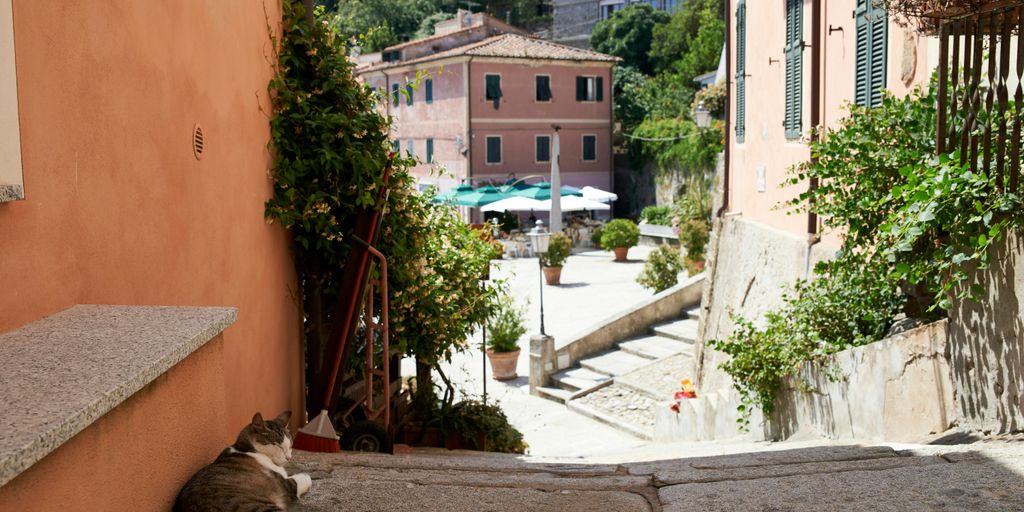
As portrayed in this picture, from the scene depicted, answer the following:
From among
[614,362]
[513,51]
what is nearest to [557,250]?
[614,362]

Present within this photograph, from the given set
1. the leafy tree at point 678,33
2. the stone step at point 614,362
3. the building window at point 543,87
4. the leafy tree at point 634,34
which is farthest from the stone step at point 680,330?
the leafy tree at point 634,34

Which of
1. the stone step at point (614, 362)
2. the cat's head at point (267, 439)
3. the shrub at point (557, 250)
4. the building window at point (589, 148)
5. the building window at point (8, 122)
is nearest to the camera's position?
the building window at point (8, 122)

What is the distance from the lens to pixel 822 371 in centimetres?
641

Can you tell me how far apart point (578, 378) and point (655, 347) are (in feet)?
4.69

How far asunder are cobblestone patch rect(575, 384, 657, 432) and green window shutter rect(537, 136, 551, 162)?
944 inches

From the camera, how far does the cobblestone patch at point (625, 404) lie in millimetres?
12508

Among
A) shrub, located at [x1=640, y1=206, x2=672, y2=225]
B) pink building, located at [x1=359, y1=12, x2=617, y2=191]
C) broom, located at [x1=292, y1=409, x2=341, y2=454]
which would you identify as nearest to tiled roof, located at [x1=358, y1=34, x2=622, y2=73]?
pink building, located at [x1=359, y1=12, x2=617, y2=191]

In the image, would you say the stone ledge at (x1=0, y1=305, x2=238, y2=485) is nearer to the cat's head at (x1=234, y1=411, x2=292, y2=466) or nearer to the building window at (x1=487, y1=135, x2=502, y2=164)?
the cat's head at (x1=234, y1=411, x2=292, y2=466)

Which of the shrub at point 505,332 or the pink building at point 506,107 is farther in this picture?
the pink building at point 506,107

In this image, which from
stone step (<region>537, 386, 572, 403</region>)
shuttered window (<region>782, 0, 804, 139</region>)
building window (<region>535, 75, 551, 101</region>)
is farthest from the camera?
building window (<region>535, 75, 551, 101</region>)

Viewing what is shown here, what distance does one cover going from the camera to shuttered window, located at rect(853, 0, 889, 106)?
786 centimetres

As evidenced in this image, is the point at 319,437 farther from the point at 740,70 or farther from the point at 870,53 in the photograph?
the point at 740,70

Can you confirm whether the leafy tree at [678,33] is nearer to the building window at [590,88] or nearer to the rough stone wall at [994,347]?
the building window at [590,88]

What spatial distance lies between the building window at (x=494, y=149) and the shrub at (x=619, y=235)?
967 centimetres
